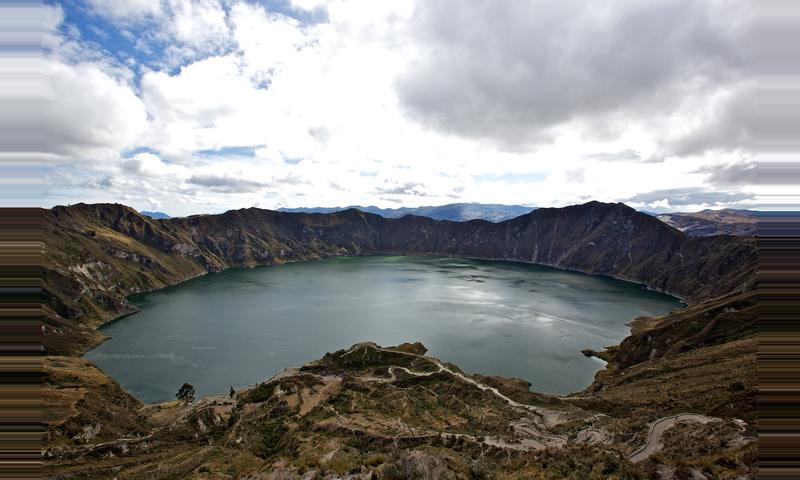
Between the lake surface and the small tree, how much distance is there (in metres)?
2.46

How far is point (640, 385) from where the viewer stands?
55.7 m

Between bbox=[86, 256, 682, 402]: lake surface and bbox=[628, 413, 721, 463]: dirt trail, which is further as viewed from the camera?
bbox=[86, 256, 682, 402]: lake surface

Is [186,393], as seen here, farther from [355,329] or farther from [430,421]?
[355,329]

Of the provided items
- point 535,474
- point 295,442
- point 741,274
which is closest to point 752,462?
point 535,474

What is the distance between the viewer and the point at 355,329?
114 m

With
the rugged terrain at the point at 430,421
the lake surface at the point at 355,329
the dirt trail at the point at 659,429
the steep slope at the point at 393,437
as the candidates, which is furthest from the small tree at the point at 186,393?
the dirt trail at the point at 659,429

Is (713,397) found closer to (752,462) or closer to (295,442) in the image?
(752,462)

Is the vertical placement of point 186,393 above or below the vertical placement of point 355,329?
below

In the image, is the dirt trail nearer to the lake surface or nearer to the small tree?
→ the lake surface

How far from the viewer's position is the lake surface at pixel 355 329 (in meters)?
81.4

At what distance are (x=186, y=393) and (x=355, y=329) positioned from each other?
5123 centimetres

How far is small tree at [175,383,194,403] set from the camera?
6850 cm

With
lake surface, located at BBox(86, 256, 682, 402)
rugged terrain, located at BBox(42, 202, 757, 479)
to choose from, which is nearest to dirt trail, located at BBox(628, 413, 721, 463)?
rugged terrain, located at BBox(42, 202, 757, 479)

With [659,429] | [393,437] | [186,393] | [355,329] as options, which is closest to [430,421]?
[393,437]
